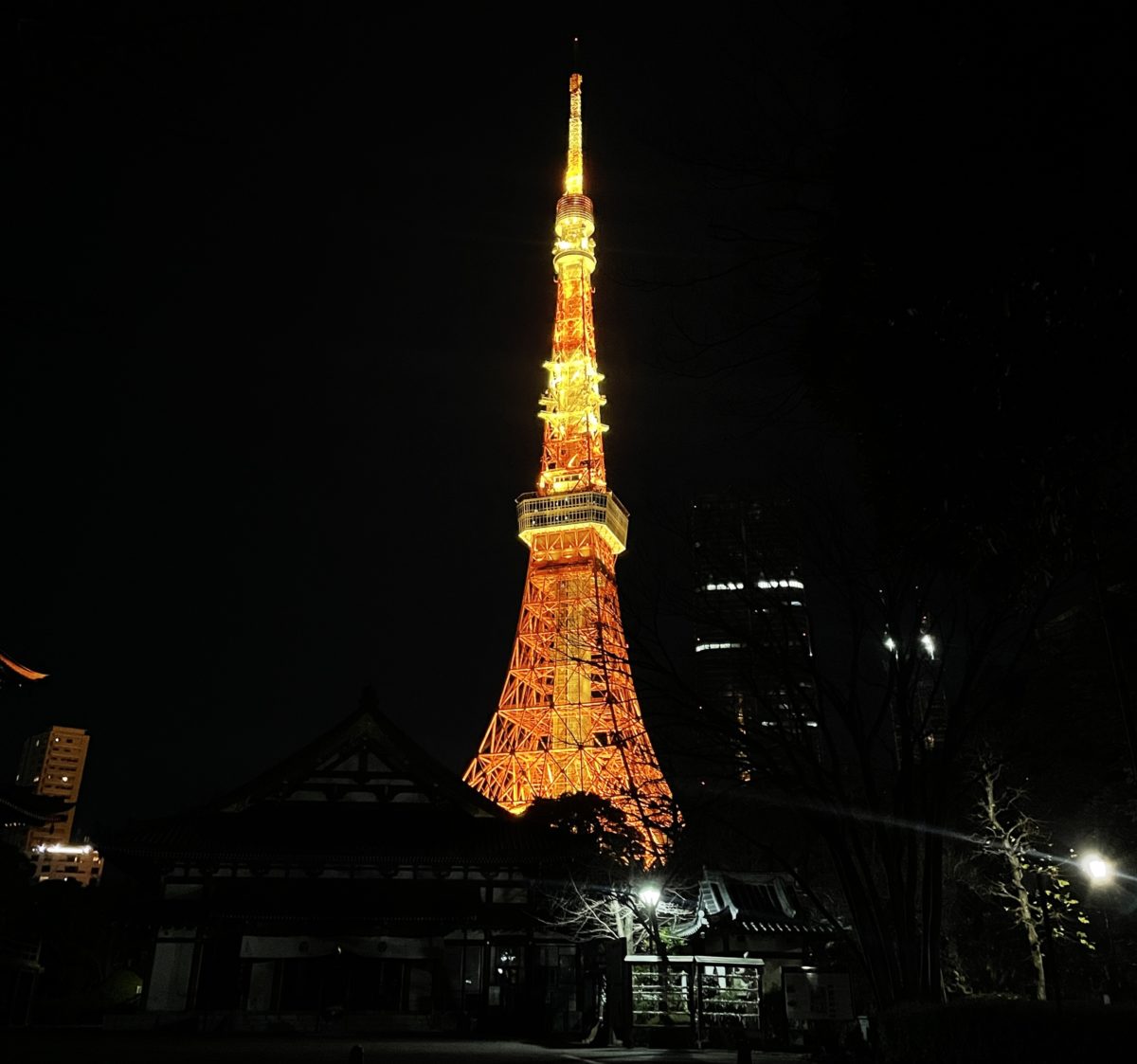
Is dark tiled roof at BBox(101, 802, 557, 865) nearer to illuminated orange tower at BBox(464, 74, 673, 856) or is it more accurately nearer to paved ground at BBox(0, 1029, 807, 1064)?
paved ground at BBox(0, 1029, 807, 1064)

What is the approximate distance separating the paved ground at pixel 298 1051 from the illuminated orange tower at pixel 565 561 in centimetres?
1691

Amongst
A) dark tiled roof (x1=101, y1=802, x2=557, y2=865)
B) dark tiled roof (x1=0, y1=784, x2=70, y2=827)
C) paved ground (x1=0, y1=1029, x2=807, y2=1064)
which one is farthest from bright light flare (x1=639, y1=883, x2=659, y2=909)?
dark tiled roof (x1=0, y1=784, x2=70, y2=827)

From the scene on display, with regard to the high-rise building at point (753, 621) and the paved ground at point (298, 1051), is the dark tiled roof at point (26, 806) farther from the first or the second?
the high-rise building at point (753, 621)

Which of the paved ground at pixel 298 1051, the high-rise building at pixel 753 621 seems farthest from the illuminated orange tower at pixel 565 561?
the high-rise building at pixel 753 621

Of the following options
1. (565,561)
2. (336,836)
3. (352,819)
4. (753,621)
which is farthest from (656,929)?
(565,561)

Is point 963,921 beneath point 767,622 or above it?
beneath

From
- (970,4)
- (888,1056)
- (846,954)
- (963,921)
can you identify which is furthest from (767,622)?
(963,921)

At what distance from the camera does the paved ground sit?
11.4 m

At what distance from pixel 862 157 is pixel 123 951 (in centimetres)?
3815

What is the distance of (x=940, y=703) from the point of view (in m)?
10.1

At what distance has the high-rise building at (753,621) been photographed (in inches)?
333

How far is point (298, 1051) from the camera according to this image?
1285cm

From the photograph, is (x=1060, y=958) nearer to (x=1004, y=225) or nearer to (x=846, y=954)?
(x=846, y=954)

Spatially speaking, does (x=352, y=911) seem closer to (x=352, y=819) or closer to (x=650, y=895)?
(x=352, y=819)
